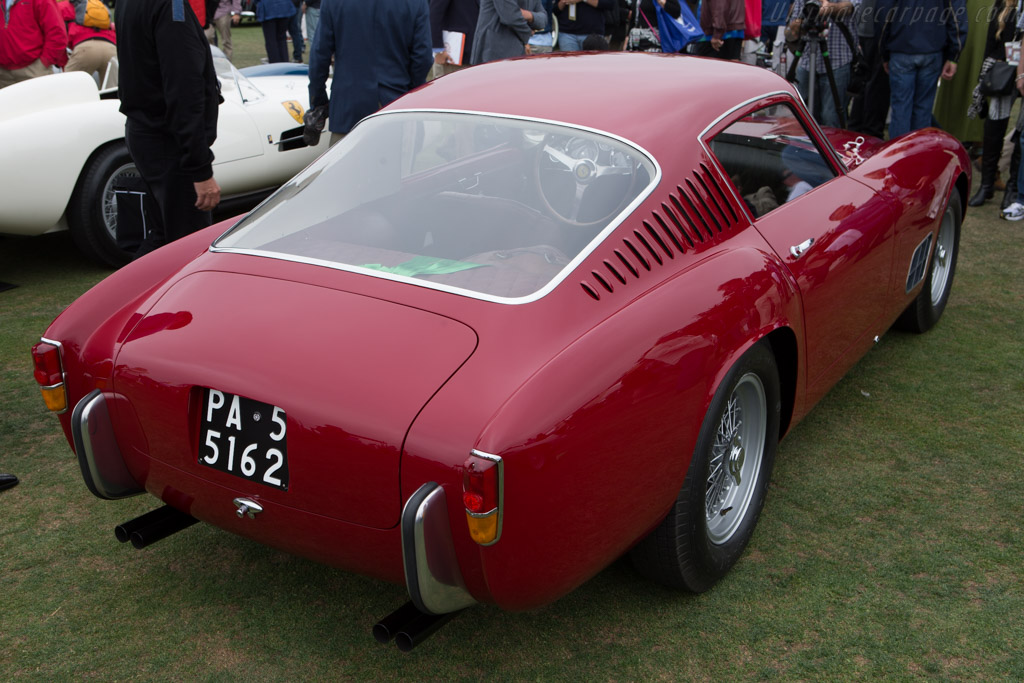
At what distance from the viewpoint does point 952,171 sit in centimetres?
436

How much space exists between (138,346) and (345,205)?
2.79ft

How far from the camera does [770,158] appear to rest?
11.3ft

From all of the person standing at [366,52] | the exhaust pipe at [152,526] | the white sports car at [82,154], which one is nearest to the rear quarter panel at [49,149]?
the white sports car at [82,154]

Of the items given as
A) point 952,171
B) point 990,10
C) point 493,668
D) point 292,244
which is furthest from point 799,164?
point 990,10

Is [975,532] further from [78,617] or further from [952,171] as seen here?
[78,617]

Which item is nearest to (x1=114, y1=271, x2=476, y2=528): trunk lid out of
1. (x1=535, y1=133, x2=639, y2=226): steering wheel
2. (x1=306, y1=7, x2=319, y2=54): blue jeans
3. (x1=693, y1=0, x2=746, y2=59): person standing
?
(x1=535, y1=133, x2=639, y2=226): steering wheel

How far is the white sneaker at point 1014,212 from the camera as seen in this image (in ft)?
22.0

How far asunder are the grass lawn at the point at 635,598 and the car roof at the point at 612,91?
54.0 inches

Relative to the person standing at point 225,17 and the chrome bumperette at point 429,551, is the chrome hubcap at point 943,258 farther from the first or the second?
the person standing at point 225,17

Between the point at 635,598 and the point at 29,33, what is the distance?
6644 mm

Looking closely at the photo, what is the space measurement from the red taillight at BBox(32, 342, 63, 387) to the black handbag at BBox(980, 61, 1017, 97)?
21.6ft

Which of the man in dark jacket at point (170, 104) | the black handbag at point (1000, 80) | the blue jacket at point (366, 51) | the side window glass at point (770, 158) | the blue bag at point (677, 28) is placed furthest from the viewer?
Result: the blue bag at point (677, 28)

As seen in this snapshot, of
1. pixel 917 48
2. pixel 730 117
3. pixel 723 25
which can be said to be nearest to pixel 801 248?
pixel 730 117

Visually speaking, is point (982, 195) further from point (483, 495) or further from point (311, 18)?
point (311, 18)
